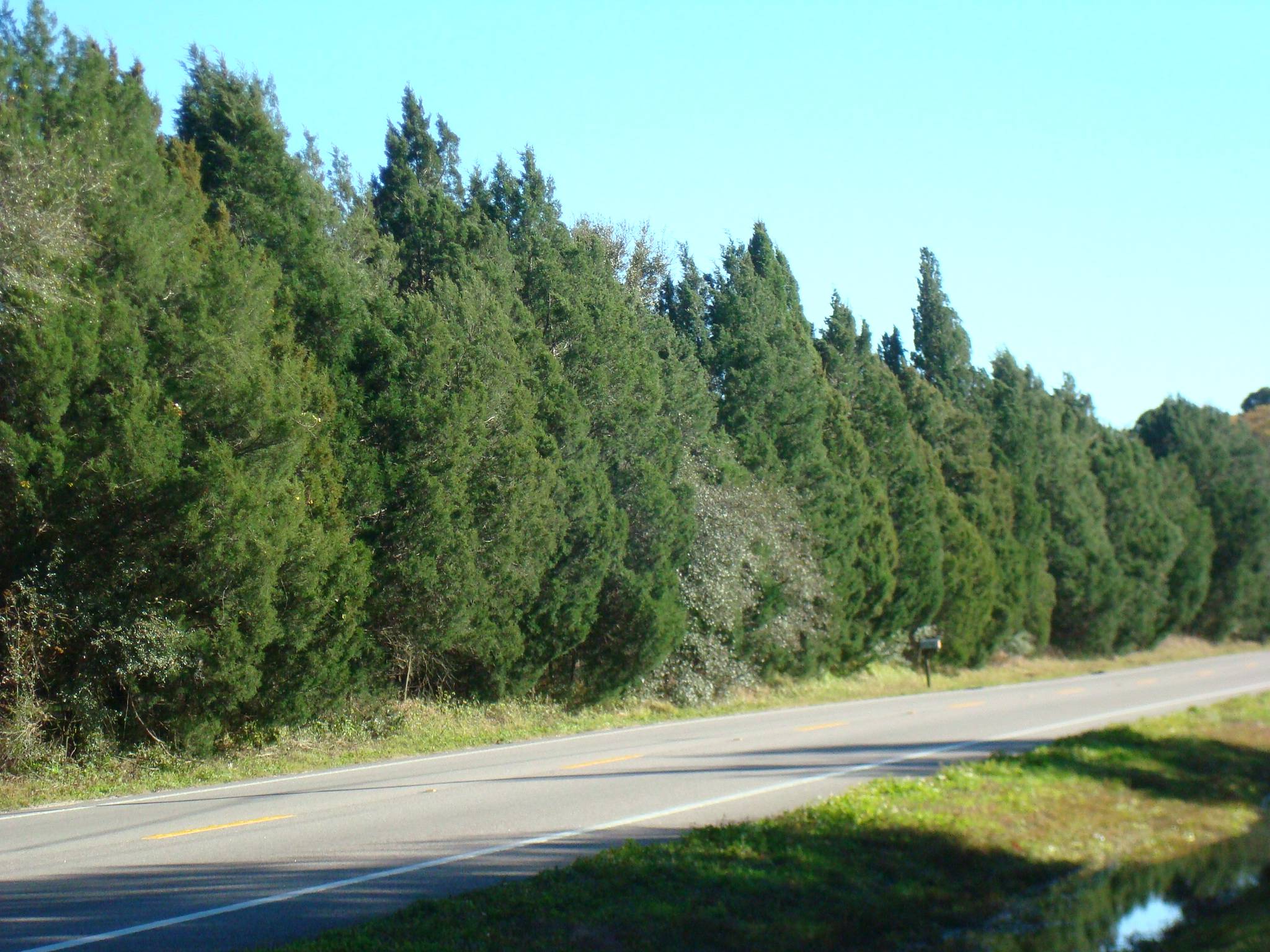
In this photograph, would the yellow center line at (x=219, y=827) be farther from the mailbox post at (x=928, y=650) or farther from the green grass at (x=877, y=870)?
the mailbox post at (x=928, y=650)

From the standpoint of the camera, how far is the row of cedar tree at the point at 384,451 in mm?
16141

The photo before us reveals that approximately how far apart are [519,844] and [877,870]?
3090mm

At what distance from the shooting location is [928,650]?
39656 millimetres

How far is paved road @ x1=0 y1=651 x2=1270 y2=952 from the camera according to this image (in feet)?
25.5

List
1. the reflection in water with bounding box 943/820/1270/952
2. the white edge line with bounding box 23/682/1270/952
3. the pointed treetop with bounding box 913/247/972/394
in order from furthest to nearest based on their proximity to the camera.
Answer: the pointed treetop with bounding box 913/247/972/394, the reflection in water with bounding box 943/820/1270/952, the white edge line with bounding box 23/682/1270/952

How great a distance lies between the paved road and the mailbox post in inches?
564

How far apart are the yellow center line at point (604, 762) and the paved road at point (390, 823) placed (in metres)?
0.07

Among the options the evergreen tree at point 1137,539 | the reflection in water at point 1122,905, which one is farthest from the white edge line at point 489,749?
the evergreen tree at point 1137,539

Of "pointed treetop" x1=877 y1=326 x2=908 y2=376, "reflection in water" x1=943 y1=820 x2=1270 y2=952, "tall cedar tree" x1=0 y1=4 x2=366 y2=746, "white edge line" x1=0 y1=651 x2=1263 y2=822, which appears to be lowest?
"white edge line" x1=0 y1=651 x2=1263 y2=822

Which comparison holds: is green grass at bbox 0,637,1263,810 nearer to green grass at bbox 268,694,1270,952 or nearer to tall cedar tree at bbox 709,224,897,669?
tall cedar tree at bbox 709,224,897,669

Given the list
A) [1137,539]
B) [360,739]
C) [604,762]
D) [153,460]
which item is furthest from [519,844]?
[1137,539]

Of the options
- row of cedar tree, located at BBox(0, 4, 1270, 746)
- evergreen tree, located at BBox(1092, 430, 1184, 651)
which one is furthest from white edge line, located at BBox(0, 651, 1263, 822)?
evergreen tree, located at BBox(1092, 430, 1184, 651)

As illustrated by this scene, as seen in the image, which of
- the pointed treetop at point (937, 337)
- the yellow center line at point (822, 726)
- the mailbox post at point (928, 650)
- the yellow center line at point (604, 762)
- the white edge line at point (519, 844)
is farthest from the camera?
the pointed treetop at point (937, 337)

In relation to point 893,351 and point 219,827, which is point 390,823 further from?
point 893,351
